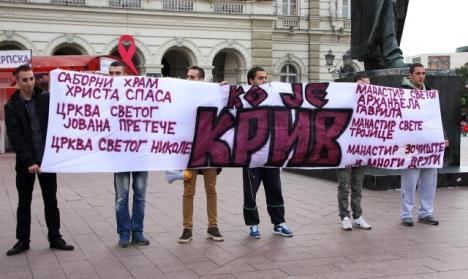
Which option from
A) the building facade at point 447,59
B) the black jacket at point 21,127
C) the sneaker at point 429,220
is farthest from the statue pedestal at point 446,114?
the building facade at point 447,59

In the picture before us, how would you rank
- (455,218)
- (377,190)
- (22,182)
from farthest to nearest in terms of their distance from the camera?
(377,190) < (455,218) < (22,182)

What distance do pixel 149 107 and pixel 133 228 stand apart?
1.36 meters

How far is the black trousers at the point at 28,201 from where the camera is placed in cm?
663

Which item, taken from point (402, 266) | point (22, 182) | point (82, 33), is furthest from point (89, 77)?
point (82, 33)

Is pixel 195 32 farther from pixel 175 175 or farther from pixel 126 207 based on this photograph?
pixel 126 207

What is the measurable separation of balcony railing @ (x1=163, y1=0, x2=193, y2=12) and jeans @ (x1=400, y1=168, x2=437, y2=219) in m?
24.8

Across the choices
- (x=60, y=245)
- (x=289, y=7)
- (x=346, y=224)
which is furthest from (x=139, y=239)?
(x=289, y=7)

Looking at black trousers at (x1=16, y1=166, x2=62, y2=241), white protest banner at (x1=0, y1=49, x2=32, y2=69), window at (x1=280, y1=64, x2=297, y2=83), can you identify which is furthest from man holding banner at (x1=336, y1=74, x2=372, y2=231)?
window at (x1=280, y1=64, x2=297, y2=83)

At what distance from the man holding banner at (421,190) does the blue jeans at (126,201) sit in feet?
11.2

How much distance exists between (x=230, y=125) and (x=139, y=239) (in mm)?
1674

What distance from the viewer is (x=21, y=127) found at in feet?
21.5

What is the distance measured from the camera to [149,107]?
7.05 meters

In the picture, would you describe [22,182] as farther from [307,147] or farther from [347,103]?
[347,103]

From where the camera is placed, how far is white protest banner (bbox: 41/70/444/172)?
6805mm
